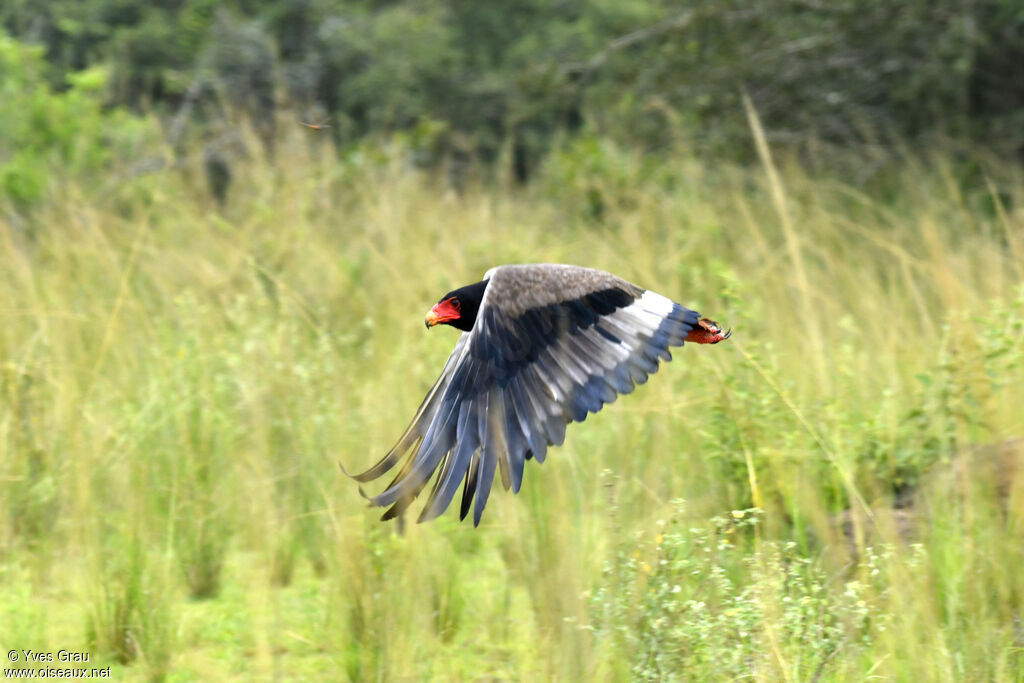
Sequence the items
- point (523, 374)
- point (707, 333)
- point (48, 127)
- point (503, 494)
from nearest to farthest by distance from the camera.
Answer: point (523, 374)
point (707, 333)
point (503, 494)
point (48, 127)

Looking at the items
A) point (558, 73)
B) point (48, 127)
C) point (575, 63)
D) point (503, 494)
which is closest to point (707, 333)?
point (503, 494)

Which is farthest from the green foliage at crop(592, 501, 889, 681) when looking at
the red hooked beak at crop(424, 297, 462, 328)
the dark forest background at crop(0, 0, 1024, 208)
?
the dark forest background at crop(0, 0, 1024, 208)

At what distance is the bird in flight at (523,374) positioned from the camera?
2.33 meters

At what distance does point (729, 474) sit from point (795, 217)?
2.97 metres

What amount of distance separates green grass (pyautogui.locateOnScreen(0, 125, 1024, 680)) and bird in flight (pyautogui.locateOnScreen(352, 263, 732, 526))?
0.76 ft

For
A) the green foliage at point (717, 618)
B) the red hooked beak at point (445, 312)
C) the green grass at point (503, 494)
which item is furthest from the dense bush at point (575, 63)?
the green foliage at point (717, 618)

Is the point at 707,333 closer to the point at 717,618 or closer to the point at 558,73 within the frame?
the point at 717,618

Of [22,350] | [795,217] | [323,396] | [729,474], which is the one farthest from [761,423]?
[795,217]

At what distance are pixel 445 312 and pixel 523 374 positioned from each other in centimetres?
43

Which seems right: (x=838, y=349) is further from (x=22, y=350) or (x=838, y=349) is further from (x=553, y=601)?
(x=22, y=350)

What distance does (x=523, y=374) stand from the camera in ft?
8.12

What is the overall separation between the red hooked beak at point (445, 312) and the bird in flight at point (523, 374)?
0.13 metres

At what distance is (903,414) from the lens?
12.0 feet

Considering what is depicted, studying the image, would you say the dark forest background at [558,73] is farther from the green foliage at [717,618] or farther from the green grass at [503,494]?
the green foliage at [717,618]
